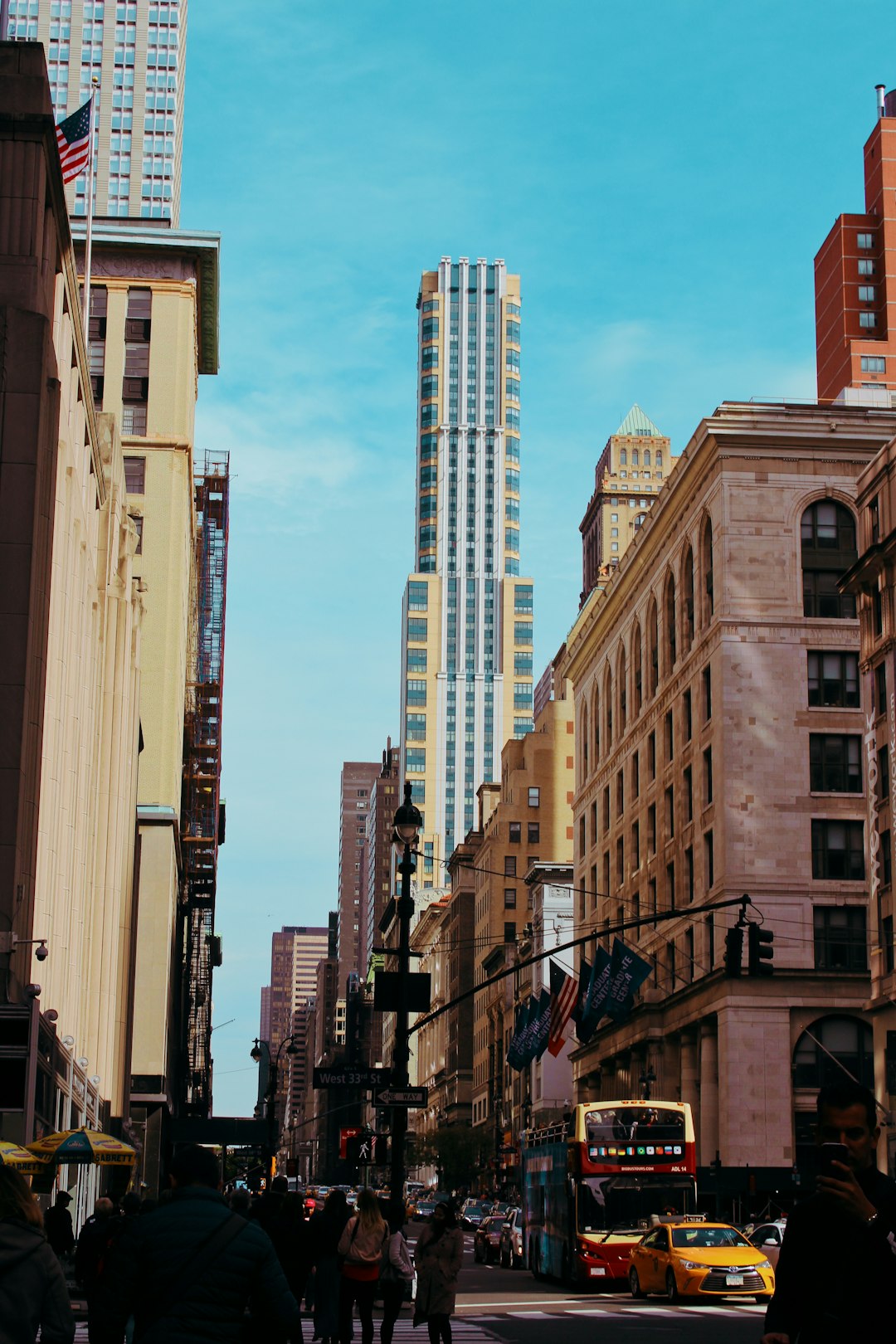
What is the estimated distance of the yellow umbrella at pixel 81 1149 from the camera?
32281 millimetres

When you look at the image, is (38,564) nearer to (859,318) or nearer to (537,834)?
(537,834)

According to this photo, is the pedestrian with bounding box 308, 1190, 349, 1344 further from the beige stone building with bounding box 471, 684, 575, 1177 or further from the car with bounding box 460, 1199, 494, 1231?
the beige stone building with bounding box 471, 684, 575, 1177

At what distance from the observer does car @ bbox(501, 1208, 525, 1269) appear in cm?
5259

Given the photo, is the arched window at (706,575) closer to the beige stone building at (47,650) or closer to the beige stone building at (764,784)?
the beige stone building at (764,784)

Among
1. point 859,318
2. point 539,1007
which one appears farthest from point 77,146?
point 859,318

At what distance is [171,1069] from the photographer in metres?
105

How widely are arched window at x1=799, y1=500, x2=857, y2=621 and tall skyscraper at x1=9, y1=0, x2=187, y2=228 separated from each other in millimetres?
102366

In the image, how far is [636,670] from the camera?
91812mm

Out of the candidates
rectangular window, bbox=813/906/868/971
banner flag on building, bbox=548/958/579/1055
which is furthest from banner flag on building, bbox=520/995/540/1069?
rectangular window, bbox=813/906/868/971

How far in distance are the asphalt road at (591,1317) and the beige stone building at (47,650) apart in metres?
9.19

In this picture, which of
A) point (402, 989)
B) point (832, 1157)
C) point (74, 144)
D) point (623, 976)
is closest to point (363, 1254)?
point (402, 989)

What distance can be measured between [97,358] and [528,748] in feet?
251

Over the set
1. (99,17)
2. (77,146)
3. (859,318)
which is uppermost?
(99,17)

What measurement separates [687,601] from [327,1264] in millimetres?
61238
